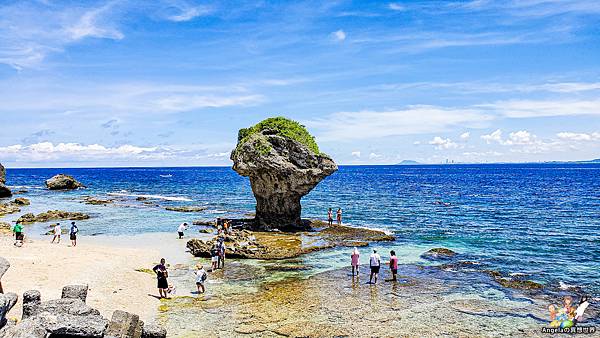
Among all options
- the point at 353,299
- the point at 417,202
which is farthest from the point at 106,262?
the point at 417,202

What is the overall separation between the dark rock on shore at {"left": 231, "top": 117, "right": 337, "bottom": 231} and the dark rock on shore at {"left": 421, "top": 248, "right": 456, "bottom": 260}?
1219 centimetres

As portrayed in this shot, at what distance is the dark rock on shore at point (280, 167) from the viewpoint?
40.8 m

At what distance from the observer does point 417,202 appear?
230 ft

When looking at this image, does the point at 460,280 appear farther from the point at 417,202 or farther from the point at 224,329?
the point at 417,202

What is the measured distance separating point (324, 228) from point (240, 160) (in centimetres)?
1003

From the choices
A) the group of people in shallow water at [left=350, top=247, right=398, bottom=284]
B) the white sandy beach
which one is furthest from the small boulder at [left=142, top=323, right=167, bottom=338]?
the group of people in shallow water at [left=350, top=247, right=398, bottom=284]

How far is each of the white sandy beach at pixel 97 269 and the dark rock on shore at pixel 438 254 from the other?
656 inches

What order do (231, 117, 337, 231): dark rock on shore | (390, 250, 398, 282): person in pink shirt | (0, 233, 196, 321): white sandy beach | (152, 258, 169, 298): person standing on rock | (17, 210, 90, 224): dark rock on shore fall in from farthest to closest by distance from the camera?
(17, 210, 90, 224): dark rock on shore
(231, 117, 337, 231): dark rock on shore
(390, 250, 398, 282): person in pink shirt
(152, 258, 169, 298): person standing on rock
(0, 233, 196, 321): white sandy beach

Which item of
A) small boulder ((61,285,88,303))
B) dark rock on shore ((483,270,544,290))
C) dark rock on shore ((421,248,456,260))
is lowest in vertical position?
dark rock on shore ((483,270,544,290))

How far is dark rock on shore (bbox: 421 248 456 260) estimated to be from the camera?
105ft

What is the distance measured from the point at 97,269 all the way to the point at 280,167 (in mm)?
18216

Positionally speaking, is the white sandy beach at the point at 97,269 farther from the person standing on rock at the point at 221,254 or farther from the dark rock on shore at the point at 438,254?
the dark rock on shore at the point at 438,254

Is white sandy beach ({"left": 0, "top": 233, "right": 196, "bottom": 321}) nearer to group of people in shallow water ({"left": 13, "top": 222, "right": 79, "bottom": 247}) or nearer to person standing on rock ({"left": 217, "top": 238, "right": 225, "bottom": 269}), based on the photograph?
group of people in shallow water ({"left": 13, "top": 222, "right": 79, "bottom": 247})

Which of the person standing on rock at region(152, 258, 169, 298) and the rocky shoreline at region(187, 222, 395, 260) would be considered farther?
the rocky shoreline at region(187, 222, 395, 260)
